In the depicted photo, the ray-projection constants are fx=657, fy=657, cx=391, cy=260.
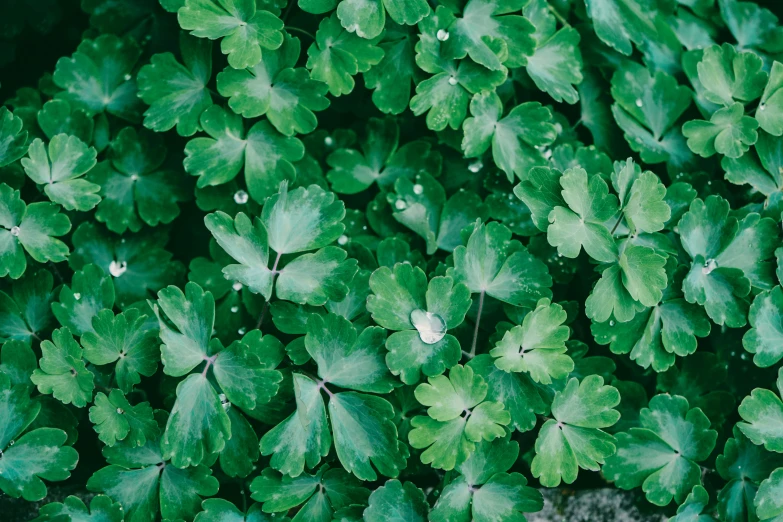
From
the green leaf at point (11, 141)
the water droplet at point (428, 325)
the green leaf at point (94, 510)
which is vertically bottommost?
the green leaf at point (94, 510)

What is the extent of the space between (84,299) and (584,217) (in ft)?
4.42

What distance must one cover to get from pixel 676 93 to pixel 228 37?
1.37 m

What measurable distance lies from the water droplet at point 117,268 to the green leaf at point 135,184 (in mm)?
97

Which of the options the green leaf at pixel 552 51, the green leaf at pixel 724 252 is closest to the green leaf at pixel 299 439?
the green leaf at pixel 724 252

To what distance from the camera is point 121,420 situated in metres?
1.59

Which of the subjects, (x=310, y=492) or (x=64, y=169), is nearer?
(x=310, y=492)

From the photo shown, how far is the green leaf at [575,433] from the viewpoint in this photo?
160 cm

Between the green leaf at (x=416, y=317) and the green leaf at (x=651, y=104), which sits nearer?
the green leaf at (x=416, y=317)

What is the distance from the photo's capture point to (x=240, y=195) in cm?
196

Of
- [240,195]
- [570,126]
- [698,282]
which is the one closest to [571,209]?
[698,282]

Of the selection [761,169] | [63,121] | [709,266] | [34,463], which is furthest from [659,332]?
[63,121]

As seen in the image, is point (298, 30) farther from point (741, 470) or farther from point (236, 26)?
point (741, 470)

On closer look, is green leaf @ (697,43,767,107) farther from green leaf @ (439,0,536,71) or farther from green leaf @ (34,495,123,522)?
green leaf @ (34,495,123,522)

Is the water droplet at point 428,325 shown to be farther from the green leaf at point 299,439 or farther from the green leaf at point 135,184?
the green leaf at point 135,184
